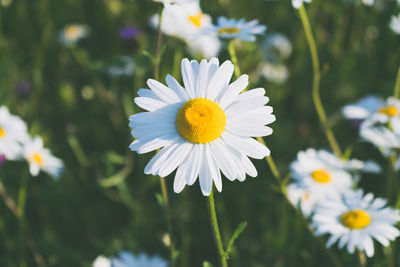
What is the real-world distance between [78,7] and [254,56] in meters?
1.59

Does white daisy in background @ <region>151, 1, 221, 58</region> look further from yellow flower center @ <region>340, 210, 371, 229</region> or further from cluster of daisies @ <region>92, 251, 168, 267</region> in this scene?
yellow flower center @ <region>340, 210, 371, 229</region>

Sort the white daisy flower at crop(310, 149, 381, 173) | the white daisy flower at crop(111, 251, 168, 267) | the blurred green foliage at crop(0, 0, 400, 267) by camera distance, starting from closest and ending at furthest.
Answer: the white daisy flower at crop(111, 251, 168, 267), the white daisy flower at crop(310, 149, 381, 173), the blurred green foliage at crop(0, 0, 400, 267)

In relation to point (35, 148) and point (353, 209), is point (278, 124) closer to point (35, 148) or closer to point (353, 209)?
point (353, 209)

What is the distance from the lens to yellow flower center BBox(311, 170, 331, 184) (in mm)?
1795

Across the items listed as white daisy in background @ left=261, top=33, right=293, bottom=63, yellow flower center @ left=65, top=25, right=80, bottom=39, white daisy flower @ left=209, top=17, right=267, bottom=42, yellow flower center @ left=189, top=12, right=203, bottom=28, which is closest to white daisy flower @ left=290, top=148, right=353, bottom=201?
white daisy flower @ left=209, top=17, right=267, bottom=42

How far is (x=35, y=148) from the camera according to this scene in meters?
2.02

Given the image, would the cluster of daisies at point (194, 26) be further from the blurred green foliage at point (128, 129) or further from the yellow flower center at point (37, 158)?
the yellow flower center at point (37, 158)

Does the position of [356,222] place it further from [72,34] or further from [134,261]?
[72,34]

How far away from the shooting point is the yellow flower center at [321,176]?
1.79 meters

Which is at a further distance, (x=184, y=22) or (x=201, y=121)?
(x=184, y=22)

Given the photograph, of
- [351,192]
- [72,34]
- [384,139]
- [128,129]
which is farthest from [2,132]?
[384,139]

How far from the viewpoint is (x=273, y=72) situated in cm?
297

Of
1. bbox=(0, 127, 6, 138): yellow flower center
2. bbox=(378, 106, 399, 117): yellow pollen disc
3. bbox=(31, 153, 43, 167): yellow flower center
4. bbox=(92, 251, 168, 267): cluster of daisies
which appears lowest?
bbox=(92, 251, 168, 267): cluster of daisies

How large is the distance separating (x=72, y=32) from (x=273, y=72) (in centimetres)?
158
